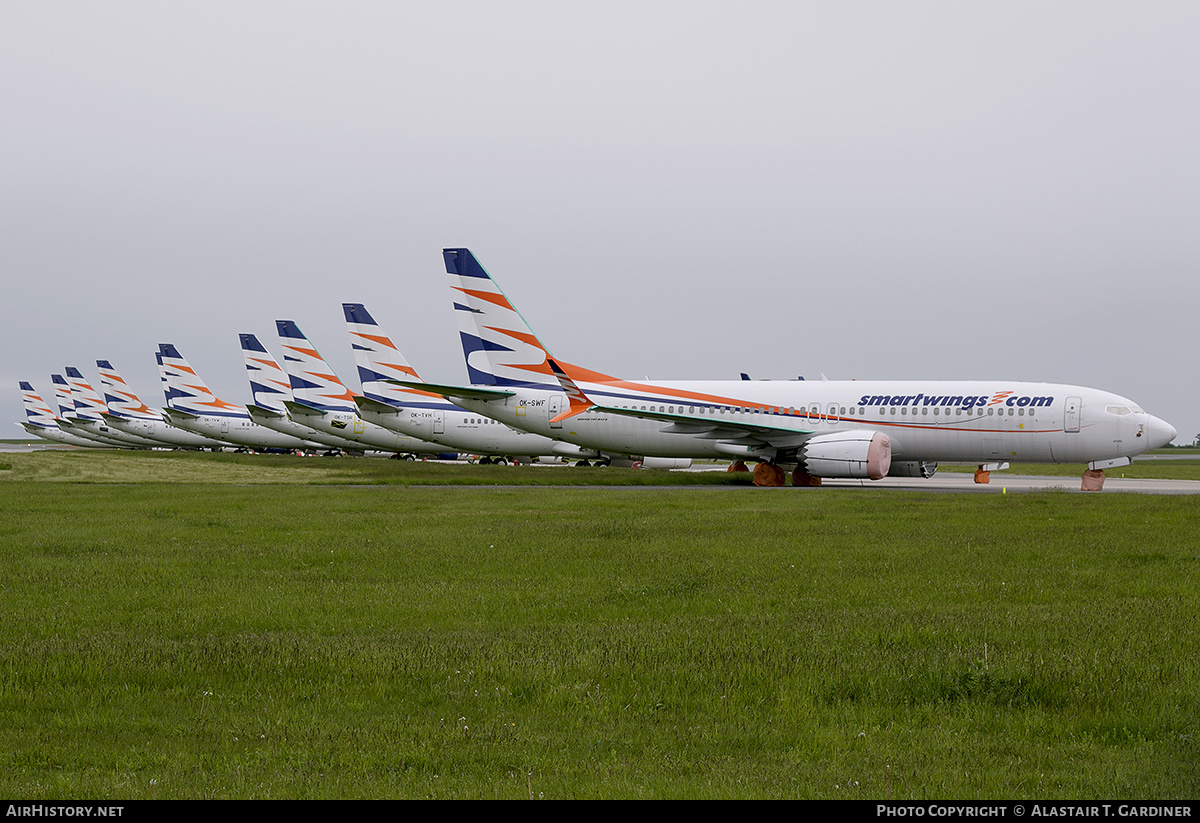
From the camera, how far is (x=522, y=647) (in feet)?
30.0

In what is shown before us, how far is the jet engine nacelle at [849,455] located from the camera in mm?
34875

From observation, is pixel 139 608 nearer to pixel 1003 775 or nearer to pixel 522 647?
pixel 522 647

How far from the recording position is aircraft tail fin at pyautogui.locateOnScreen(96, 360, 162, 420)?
338ft

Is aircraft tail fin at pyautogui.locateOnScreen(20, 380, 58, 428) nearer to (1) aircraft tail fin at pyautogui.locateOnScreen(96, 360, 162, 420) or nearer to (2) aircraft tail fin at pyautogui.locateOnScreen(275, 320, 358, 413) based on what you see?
(1) aircraft tail fin at pyautogui.locateOnScreen(96, 360, 162, 420)

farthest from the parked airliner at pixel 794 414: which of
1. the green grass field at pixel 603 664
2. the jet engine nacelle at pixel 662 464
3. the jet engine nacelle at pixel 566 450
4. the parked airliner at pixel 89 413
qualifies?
the parked airliner at pixel 89 413

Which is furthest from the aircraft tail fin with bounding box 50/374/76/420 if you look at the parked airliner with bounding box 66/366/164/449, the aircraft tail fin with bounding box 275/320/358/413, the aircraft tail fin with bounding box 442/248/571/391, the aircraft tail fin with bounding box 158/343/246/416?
the aircraft tail fin with bounding box 442/248/571/391

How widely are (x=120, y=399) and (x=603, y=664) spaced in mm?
106817

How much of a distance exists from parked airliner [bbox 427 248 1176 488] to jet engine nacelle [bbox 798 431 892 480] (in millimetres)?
46

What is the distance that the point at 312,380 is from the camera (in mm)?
68125

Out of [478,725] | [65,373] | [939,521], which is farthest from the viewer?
[65,373]

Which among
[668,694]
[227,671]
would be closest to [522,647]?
[668,694]

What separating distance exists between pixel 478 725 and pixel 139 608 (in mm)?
6191

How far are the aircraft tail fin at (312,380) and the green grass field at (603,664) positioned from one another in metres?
50.4

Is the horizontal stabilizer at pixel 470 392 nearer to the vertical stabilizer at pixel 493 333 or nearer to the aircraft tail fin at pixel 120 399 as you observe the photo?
the vertical stabilizer at pixel 493 333
